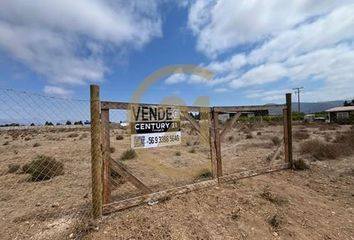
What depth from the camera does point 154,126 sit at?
20.2 ft

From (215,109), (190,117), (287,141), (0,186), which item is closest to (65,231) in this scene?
(190,117)

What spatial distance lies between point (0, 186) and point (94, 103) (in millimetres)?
5602

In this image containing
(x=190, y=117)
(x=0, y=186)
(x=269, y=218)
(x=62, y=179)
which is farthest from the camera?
(x=62, y=179)

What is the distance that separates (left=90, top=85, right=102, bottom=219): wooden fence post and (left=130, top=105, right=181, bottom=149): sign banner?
2.76 ft

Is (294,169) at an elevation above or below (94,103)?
below

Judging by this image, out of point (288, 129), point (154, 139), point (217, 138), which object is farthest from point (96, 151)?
point (288, 129)

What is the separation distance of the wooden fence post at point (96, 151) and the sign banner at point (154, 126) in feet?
2.76

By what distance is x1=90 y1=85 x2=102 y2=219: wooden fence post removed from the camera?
5023 mm

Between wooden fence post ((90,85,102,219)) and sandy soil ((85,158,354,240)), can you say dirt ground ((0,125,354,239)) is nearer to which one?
sandy soil ((85,158,354,240))

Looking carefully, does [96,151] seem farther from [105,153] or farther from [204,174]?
[204,174]

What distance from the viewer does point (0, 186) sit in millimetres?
8453

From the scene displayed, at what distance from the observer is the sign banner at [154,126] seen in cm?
582

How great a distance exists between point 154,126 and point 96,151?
1.53 m

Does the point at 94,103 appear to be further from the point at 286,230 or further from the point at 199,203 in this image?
the point at 286,230
